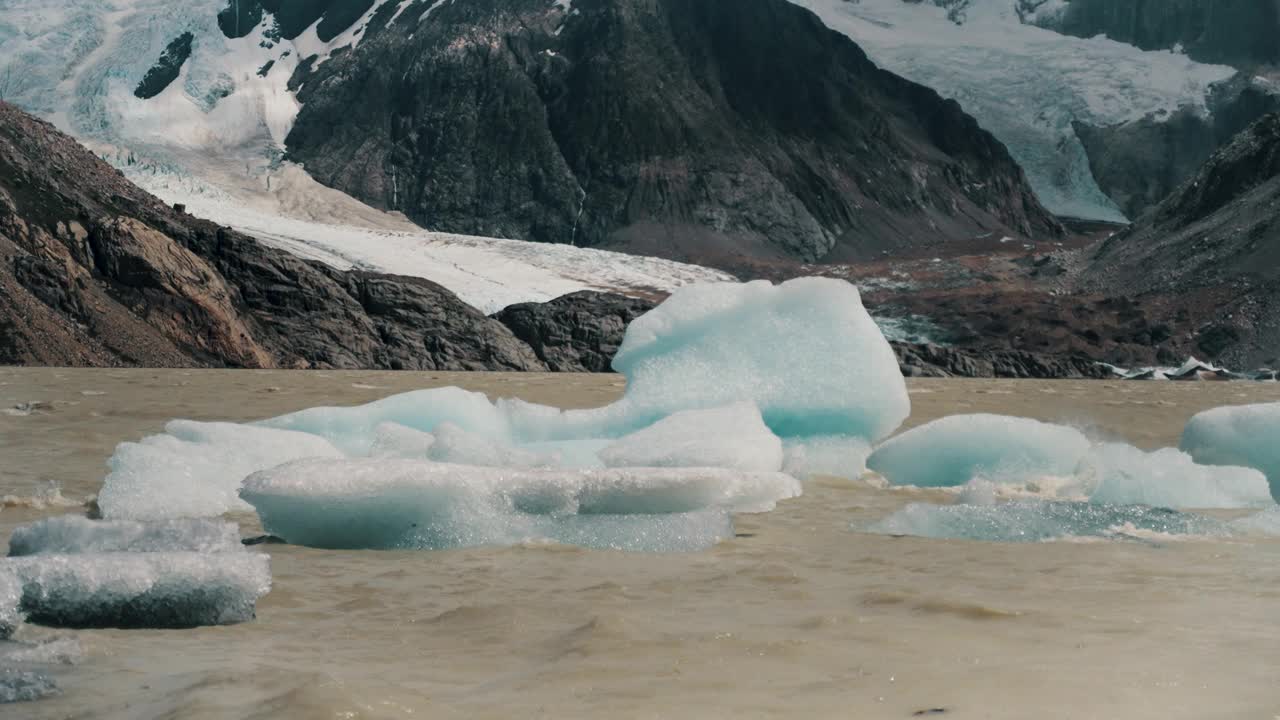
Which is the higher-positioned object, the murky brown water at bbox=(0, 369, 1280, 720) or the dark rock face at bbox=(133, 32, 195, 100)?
the dark rock face at bbox=(133, 32, 195, 100)

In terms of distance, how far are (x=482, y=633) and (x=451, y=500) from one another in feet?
6.21

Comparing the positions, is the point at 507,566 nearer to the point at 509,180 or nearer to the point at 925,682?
the point at 925,682

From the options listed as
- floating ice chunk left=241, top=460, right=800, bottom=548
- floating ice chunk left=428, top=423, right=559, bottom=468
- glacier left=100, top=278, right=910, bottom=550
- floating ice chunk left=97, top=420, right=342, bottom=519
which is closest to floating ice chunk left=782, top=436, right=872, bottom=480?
glacier left=100, top=278, right=910, bottom=550

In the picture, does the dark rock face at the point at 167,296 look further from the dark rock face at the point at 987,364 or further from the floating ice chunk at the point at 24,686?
the floating ice chunk at the point at 24,686

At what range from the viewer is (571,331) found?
4781 cm

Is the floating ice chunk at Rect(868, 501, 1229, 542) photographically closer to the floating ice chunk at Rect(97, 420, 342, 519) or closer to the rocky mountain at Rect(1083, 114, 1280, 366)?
the floating ice chunk at Rect(97, 420, 342, 519)

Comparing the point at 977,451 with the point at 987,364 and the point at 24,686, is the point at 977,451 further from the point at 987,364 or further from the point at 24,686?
the point at 987,364

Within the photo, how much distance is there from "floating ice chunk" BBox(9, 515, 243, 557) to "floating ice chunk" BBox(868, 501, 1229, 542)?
315 cm

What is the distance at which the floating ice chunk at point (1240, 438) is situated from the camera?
8.28 m

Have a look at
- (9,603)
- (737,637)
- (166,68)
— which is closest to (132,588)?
(9,603)

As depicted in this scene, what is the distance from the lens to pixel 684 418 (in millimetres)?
7680

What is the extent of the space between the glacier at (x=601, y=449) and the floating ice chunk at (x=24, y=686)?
7.70 feet

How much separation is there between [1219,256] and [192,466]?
71936mm

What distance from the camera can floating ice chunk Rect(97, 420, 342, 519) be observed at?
591cm
